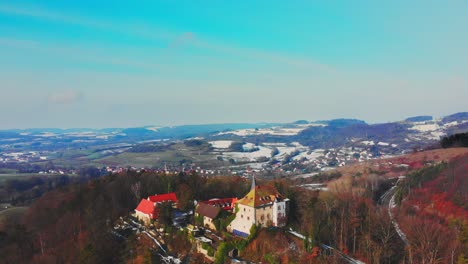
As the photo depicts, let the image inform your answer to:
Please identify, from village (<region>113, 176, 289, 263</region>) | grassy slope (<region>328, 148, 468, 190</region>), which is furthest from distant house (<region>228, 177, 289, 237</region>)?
grassy slope (<region>328, 148, 468, 190</region>)

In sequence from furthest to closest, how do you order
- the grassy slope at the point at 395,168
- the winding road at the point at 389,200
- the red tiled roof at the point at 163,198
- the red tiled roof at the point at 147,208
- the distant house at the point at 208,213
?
the grassy slope at the point at 395,168, the winding road at the point at 389,200, the red tiled roof at the point at 163,198, the red tiled roof at the point at 147,208, the distant house at the point at 208,213

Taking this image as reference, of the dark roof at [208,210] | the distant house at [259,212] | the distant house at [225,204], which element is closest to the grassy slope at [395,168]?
the distant house at [225,204]

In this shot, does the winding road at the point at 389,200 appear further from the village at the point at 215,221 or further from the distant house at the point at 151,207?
the distant house at the point at 151,207

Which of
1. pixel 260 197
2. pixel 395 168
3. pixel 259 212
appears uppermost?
pixel 260 197

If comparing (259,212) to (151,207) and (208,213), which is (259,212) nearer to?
(208,213)

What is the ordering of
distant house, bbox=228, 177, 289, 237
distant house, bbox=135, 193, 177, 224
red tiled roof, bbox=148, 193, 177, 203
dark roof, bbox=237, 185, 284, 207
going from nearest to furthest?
distant house, bbox=228, 177, 289, 237 → dark roof, bbox=237, 185, 284, 207 → distant house, bbox=135, 193, 177, 224 → red tiled roof, bbox=148, 193, 177, 203

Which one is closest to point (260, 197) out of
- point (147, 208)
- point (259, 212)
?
point (259, 212)

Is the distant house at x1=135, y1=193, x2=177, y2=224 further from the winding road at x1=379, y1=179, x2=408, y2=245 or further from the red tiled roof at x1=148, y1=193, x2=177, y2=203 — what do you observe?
the winding road at x1=379, y1=179, x2=408, y2=245
